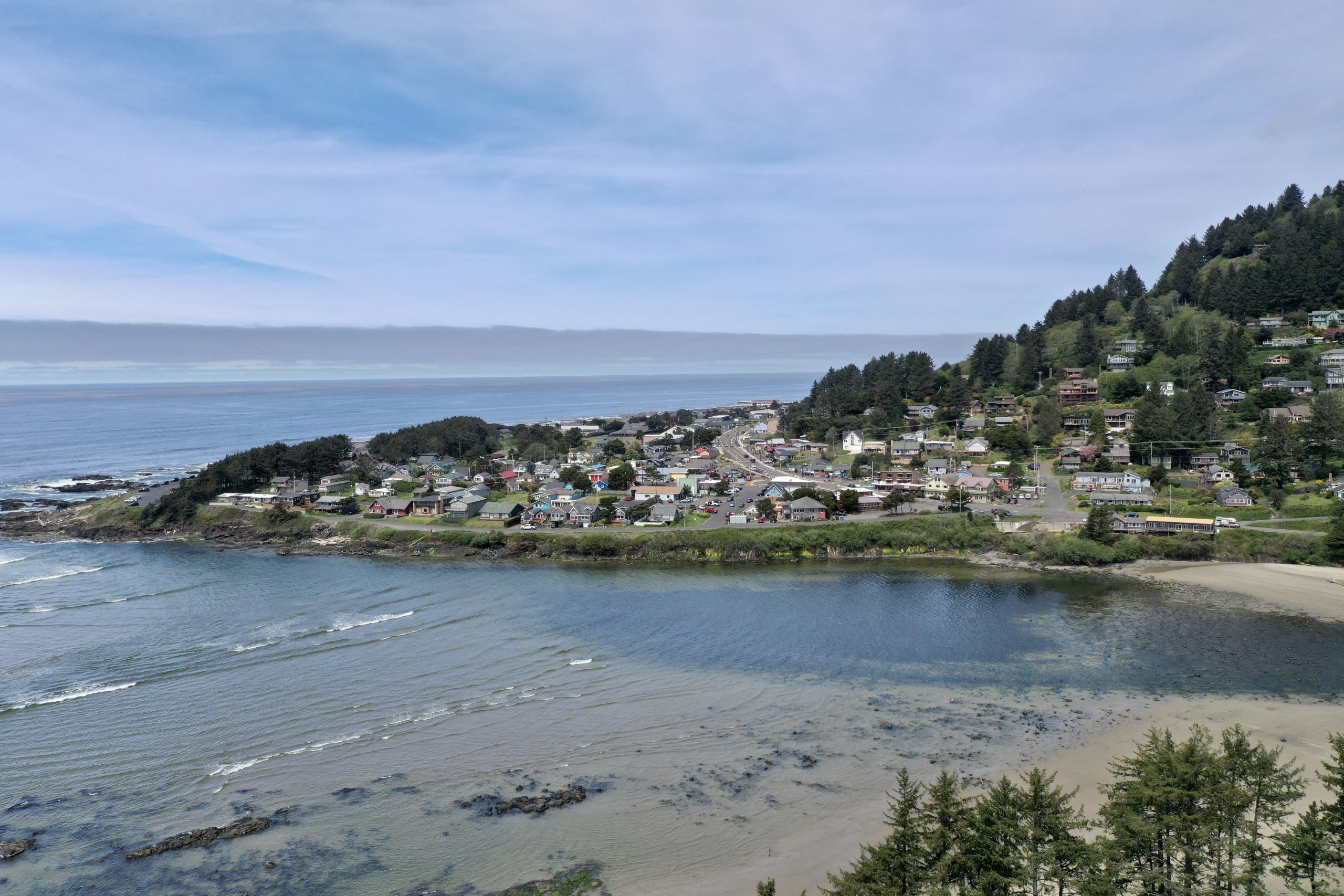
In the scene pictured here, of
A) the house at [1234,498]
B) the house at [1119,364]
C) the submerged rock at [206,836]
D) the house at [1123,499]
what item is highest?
the house at [1119,364]

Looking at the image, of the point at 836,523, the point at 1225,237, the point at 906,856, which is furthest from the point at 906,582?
the point at 1225,237

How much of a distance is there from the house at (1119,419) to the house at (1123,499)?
1180cm

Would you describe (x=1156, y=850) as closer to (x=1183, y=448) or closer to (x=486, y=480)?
(x=1183, y=448)

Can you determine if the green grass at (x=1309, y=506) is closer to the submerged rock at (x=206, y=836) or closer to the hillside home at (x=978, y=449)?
the hillside home at (x=978, y=449)

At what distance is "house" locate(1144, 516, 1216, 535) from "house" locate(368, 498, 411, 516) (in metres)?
32.7

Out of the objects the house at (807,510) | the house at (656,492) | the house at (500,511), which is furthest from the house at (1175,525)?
the house at (500,511)

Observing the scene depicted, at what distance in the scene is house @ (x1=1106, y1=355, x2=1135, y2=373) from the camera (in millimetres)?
51500

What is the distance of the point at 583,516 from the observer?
3459cm

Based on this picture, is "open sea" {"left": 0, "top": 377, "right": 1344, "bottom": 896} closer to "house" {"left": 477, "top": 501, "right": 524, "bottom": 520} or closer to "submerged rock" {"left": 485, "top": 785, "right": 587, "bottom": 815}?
"submerged rock" {"left": 485, "top": 785, "right": 587, "bottom": 815}

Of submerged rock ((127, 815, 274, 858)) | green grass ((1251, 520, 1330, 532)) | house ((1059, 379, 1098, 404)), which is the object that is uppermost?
house ((1059, 379, 1098, 404))

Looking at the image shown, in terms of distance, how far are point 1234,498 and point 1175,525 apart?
11.5 feet

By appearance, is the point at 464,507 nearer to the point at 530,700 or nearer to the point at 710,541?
the point at 710,541

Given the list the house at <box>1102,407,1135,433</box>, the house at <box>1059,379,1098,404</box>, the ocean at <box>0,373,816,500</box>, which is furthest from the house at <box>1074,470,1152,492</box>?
the ocean at <box>0,373,816,500</box>

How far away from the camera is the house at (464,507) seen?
1389 inches
